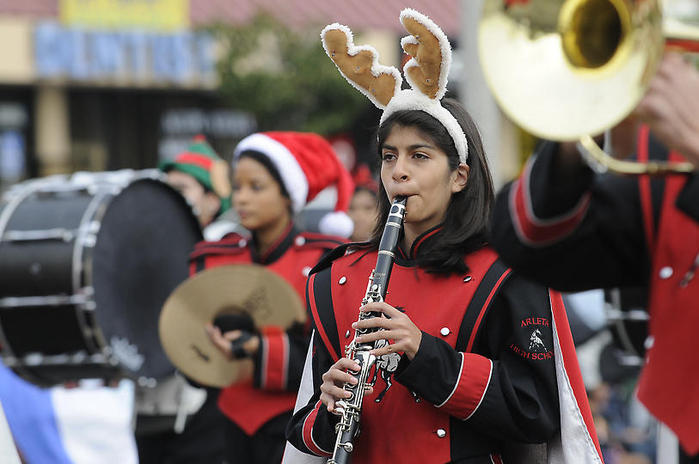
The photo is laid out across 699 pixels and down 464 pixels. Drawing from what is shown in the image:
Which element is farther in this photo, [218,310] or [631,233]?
[218,310]

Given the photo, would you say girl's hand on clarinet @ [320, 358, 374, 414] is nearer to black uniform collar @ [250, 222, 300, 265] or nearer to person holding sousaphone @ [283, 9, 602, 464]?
person holding sousaphone @ [283, 9, 602, 464]

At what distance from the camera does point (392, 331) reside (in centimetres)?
260

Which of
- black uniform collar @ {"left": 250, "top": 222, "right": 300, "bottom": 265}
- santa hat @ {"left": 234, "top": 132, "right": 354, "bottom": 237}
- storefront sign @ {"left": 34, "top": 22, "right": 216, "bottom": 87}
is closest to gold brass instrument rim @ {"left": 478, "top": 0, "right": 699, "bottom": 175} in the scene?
black uniform collar @ {"left": 250, "top": 222, "right": 300, "bottom": 265}

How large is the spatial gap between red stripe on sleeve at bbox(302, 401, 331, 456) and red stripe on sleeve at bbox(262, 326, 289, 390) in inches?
49.9

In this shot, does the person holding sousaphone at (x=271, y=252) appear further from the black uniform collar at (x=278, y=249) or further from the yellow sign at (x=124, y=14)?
the yellow sign at (x=124, y=14)

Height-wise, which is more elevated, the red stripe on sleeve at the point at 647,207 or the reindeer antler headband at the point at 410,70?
the reindeer antler headband at the point at 410,70

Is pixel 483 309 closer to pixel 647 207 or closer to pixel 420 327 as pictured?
pixel 420 327

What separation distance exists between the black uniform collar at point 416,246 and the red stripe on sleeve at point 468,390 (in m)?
0.35

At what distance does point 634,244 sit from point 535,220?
7.9 inches

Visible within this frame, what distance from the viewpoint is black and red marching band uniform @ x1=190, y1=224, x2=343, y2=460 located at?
4.13 m

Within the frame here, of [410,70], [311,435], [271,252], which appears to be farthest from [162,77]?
[311,435]

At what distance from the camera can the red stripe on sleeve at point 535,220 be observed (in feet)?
6.80

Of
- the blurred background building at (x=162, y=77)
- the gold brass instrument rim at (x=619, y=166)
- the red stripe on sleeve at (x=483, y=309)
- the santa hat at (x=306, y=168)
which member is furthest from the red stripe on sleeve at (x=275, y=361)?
the blurred background building at (x=162, y=77)

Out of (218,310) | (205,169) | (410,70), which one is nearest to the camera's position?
(410,70)
